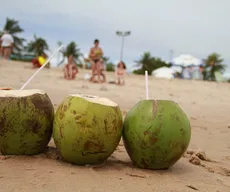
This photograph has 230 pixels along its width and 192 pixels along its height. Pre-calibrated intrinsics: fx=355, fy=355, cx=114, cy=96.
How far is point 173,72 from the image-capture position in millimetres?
25703

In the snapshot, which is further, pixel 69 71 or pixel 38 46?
pixel 38 46

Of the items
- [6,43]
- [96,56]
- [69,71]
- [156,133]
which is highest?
[6,43]

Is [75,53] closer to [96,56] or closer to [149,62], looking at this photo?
[149,62]

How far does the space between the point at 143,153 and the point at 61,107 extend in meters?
0.69

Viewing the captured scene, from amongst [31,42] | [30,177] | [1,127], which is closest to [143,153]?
[30,177]

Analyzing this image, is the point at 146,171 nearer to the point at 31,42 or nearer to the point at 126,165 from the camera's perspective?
the point at 126,165

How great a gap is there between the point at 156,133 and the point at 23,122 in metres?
0.97

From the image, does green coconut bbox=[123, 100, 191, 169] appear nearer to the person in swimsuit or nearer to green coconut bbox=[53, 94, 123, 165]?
green coconut bbox=[53, 94, 123, 165]

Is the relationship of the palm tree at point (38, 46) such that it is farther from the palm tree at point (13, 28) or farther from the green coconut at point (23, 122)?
the green coconut at point (23, 122)

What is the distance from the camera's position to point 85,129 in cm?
249

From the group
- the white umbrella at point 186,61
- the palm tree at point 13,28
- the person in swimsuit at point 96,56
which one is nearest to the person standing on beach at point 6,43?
the person in swimsuit at point 96,56

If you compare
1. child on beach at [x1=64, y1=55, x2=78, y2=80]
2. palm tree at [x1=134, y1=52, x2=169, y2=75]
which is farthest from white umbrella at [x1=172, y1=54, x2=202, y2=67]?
palm tree at [x1=134, y1=52, x2=169, y2=75]

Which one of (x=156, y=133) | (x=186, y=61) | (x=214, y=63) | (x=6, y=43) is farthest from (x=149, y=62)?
(x=156, y=133)

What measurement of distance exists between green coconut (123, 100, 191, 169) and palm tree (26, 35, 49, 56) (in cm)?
4025
